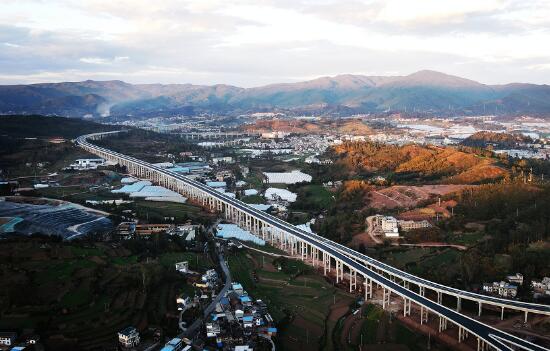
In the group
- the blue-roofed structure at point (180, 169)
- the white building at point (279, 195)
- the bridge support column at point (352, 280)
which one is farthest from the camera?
the blue-roofed structure at point (180, 169)

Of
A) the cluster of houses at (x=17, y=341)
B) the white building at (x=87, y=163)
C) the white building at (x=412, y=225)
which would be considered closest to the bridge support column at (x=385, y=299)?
the white building at (x=412, y=225)

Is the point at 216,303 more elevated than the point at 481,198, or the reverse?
the point at 481,198

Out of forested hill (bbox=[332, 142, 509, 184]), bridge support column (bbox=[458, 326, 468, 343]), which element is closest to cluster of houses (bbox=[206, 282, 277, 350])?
bridge support column (bbox=[458, 326, 468, 343])

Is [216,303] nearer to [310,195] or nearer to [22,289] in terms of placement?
[22,289]

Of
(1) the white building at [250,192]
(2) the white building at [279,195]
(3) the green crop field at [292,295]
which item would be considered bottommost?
(3) the green crop field at [292,295]

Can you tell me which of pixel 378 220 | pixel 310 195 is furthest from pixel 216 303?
pixel 310 195

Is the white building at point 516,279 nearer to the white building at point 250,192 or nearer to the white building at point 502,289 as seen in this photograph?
the white building at point 502,289
